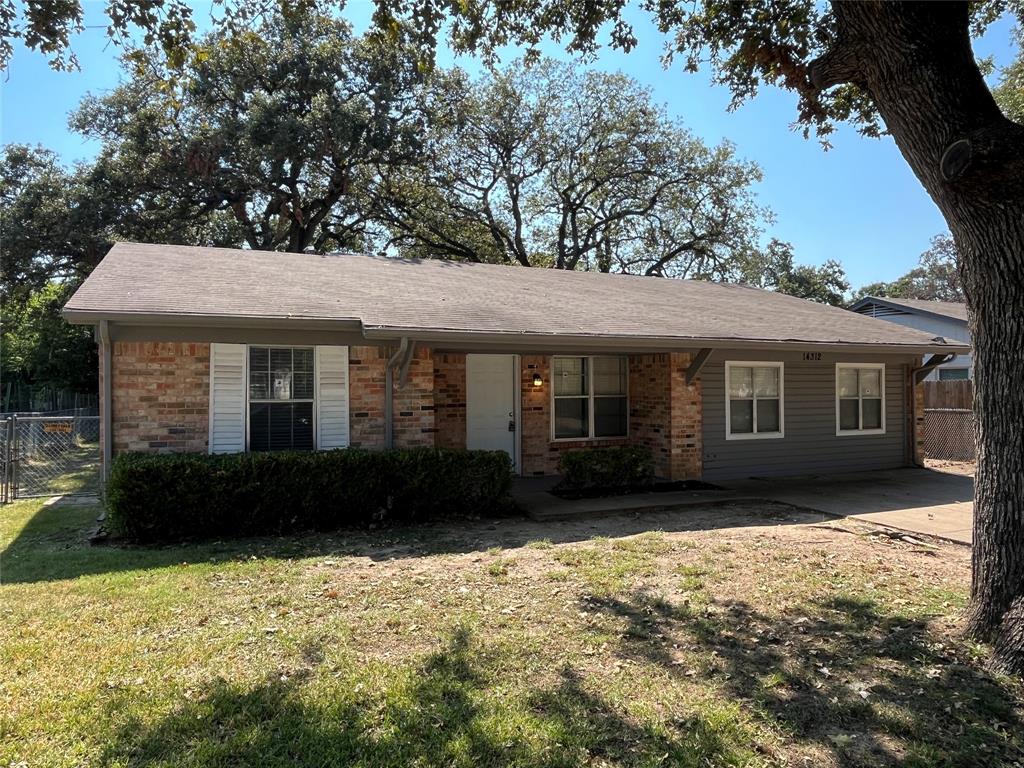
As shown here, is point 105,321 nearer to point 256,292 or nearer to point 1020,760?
point 256,292

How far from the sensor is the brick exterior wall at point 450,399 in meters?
10.7

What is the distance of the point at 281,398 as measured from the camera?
8203 millimetres

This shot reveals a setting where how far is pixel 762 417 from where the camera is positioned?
11438 mm

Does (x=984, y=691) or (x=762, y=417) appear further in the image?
(x=762, y=417)

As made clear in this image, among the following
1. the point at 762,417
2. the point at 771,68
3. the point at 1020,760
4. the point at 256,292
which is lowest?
the point at 1020,760

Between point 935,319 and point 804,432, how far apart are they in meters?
15.5

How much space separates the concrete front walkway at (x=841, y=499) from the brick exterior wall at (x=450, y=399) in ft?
4.30

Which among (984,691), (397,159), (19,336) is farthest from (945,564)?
(19,336)

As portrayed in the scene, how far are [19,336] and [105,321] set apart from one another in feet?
93.2

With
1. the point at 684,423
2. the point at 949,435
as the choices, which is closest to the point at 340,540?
the point at 684,423

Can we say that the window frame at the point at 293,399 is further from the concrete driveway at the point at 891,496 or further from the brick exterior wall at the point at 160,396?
the concrete driveway at the point at 891,496

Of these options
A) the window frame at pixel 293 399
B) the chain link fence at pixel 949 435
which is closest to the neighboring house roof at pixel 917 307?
the chain link fence at pixel 949 435

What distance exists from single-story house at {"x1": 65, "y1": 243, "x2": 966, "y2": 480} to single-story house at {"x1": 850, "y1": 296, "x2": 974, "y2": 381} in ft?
36.7

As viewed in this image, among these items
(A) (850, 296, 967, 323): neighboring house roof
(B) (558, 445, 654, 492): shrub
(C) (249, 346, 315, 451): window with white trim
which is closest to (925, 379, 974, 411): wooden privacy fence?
(A) (850, 296, 967, 323): neighboring house roof
